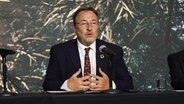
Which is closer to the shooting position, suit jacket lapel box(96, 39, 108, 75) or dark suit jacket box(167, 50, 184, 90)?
suit jacket lapel box(96, 39, 108, 75)

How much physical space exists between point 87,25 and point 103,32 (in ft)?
3.71

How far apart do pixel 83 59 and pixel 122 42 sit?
115 cm

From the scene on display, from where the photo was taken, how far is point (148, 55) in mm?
4172

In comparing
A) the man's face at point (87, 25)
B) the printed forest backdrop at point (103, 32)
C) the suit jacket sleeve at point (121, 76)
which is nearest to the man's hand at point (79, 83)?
the suit jacket sleeve at point (121, 76)

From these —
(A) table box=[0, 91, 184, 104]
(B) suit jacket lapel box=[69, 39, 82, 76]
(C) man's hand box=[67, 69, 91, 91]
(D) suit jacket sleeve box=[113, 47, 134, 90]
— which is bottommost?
(A) table box=[0, 91, 184, 104]

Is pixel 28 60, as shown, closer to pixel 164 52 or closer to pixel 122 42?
pixel 122 42

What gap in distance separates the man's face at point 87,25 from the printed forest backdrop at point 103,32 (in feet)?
3.29

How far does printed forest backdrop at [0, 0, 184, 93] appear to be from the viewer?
382cm

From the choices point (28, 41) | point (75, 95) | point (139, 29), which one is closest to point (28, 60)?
point (28, 41)

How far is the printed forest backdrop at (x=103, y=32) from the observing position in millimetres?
3820

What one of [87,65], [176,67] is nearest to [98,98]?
[87,65]

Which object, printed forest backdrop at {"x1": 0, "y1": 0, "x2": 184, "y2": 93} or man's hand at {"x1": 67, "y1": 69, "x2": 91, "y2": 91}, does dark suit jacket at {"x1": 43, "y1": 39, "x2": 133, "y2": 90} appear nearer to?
man's hand at {"x1": 67, "y1": 69, "x2": 91, "y2": 91}

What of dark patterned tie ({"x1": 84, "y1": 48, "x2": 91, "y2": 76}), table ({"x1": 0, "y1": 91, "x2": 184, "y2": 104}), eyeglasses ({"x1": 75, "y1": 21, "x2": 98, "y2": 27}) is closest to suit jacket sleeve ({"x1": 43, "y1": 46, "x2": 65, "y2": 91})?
dark patterned tie ({"x1": 84, "y1": 48, "x2": 91, "y2": 76})

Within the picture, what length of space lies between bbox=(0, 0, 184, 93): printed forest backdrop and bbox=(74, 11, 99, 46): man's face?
3.29 ft
